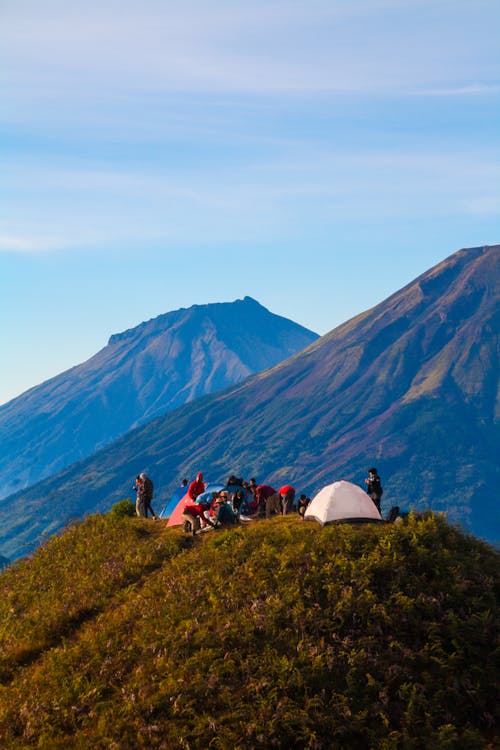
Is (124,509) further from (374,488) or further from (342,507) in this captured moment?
(342,507)

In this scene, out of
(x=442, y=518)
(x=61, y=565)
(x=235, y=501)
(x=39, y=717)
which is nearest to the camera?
(x=39, y=717)

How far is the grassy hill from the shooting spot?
18.1 meters

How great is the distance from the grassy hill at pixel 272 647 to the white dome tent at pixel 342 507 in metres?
0.81

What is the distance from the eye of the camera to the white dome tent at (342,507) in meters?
27.6

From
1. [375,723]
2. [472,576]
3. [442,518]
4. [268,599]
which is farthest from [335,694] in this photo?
[442,518]

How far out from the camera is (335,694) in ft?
61.4

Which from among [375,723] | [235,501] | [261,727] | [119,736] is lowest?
[375,723]

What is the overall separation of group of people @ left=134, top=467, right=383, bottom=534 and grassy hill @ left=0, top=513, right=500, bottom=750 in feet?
9.72

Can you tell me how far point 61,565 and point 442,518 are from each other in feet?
50.0

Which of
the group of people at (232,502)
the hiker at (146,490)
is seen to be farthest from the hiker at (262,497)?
the hiker at (146,490)

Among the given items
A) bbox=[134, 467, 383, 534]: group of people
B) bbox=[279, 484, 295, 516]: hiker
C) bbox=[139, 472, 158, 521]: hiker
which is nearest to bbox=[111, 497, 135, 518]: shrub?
bbox=[134, 467, 383, 534]: group of people

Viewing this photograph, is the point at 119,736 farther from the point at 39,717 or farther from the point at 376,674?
the point at 376,674

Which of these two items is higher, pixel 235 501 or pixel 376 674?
pixel 235 501

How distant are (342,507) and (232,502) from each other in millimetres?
8307
